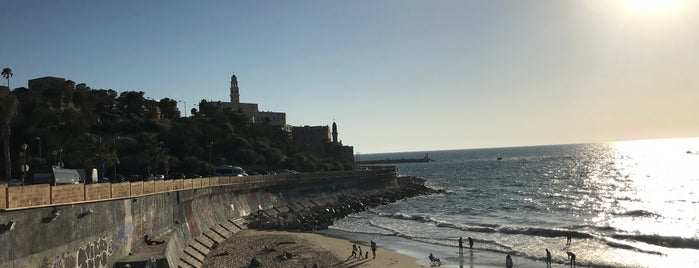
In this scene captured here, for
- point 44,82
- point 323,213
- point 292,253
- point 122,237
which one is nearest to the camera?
point 122,237

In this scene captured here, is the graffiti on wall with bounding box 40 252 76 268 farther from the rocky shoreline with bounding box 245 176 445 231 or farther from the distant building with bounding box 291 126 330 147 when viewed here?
the distant building with bounding box 291 126 330 147

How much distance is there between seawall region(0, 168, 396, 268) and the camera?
65.3 ft

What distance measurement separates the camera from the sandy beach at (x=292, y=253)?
4043 centimetres

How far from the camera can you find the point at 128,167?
86812 mm

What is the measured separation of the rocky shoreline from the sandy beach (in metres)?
6.23

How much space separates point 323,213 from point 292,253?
2810 centimetres

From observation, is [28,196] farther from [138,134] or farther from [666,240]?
[138,134]

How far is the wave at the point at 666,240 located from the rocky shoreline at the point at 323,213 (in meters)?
32.3

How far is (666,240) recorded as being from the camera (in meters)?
52.0

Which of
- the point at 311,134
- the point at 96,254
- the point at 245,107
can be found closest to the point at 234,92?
the point at 245,107

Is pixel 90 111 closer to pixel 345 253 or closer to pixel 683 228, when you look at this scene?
pixel 345 253

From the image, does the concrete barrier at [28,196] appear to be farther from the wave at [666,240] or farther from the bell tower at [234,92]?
the bell tower at [234,92]

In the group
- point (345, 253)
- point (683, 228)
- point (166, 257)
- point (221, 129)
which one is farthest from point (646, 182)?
point (166, 257)

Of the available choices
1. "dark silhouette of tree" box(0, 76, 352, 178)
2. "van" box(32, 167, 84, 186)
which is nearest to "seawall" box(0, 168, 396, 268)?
"van" box(32, 167, 84, 186)
